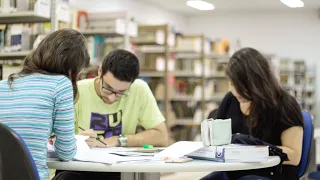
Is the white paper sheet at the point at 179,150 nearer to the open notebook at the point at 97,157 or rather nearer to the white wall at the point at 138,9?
the open notebook at the point at 97,157

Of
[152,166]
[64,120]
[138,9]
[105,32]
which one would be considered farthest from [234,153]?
A: [138,9]

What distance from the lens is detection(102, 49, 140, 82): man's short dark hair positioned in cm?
255

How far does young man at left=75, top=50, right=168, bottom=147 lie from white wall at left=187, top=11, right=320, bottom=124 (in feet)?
33.5

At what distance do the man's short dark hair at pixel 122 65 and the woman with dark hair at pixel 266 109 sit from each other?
51 centimetres

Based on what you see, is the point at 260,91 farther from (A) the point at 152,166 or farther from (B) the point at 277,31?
(B) the point at 277,31

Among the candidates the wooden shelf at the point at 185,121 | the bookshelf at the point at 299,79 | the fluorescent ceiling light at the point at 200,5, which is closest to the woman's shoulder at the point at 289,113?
the wooden shelf at the point at 185,121

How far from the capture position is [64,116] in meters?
1.77

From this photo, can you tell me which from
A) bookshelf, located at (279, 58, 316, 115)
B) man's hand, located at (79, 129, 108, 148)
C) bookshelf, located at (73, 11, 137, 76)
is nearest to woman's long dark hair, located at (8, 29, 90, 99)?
man's hand, located at (79, 129, 108, 148)

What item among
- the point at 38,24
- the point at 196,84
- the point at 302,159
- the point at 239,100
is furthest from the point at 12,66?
the point at 196,84

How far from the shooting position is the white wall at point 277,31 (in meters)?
12.2

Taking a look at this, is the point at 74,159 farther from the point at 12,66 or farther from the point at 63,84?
the point at 12,66

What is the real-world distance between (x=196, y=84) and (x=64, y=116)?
631cm

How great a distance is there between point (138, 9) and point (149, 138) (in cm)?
854

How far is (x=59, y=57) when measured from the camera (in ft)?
6.15
